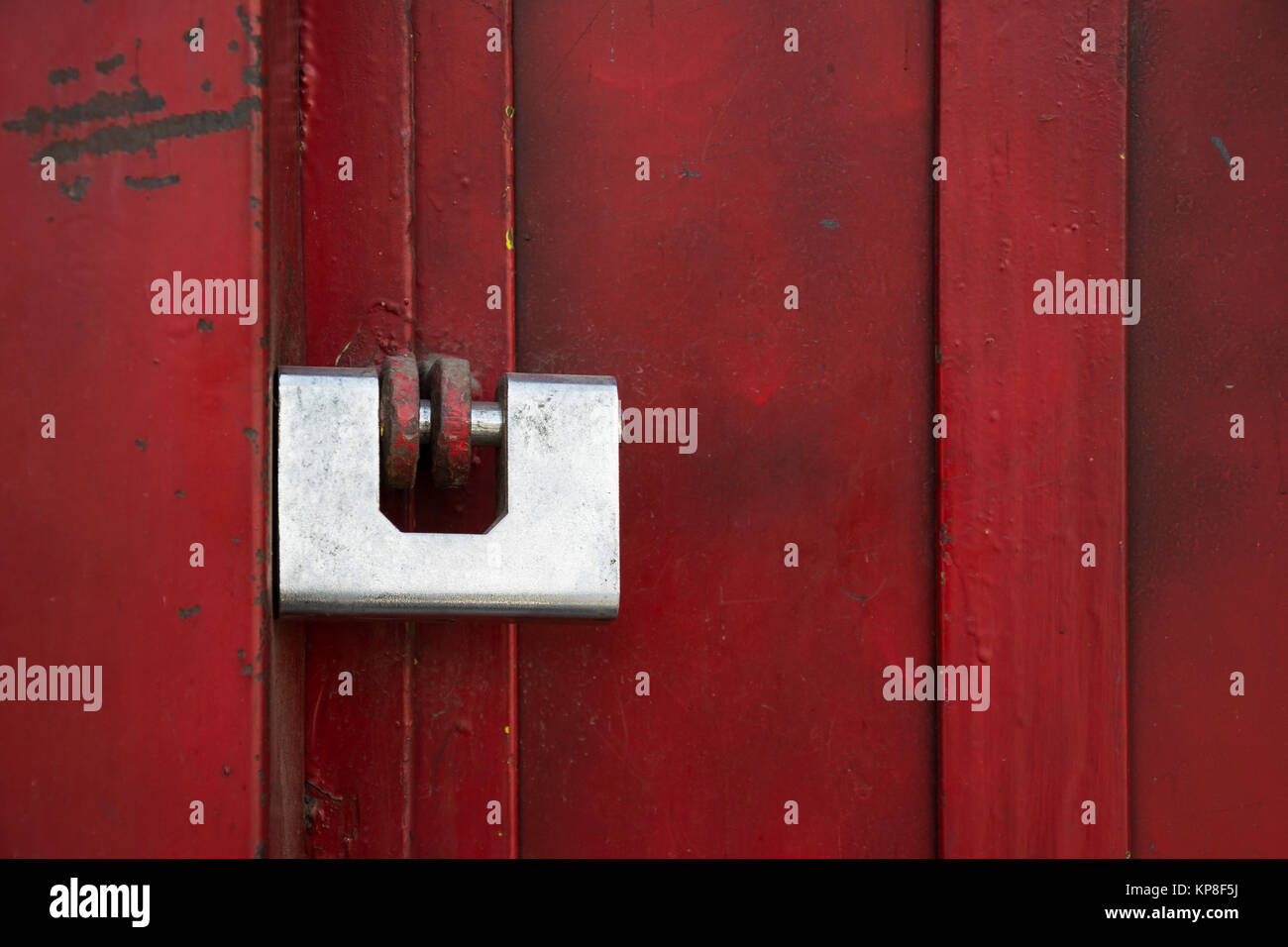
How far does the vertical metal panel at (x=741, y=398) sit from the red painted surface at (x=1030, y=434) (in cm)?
3

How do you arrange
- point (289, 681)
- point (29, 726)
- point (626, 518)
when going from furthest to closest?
1. point (626, 518)
2. point (289, 681)
3. point (29, 726)

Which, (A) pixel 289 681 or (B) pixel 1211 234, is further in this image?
(B) pixel 1211 234

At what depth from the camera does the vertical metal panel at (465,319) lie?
78 cm

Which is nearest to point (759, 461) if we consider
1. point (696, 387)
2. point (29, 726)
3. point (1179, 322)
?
point (696, 387)

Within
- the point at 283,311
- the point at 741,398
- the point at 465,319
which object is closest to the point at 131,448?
the point at 283,311

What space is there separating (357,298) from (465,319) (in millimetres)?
97

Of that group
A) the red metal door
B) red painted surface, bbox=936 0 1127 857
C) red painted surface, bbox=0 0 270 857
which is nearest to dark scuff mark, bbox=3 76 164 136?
red painted surface, bbox=0 0 270 857

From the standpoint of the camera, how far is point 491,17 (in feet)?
2.60

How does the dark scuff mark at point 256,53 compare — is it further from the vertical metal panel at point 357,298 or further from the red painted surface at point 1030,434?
the red painted surface at point 1030,434

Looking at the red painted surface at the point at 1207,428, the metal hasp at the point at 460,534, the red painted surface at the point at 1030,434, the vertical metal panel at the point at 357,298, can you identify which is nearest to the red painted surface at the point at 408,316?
the vertical metal panel at the point at 357,298

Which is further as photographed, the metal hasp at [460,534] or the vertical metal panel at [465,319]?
the vertical metal panel at [465,319]

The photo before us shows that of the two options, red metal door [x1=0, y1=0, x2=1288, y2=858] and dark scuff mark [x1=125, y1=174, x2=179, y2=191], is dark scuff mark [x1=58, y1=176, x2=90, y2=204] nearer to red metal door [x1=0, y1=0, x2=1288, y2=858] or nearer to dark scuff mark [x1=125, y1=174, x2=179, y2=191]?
dark scuff mark [x1=125, y1=174, x2=179, y2=191]

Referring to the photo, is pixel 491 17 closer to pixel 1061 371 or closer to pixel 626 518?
pixel 626 518

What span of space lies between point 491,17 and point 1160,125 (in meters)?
0.66
